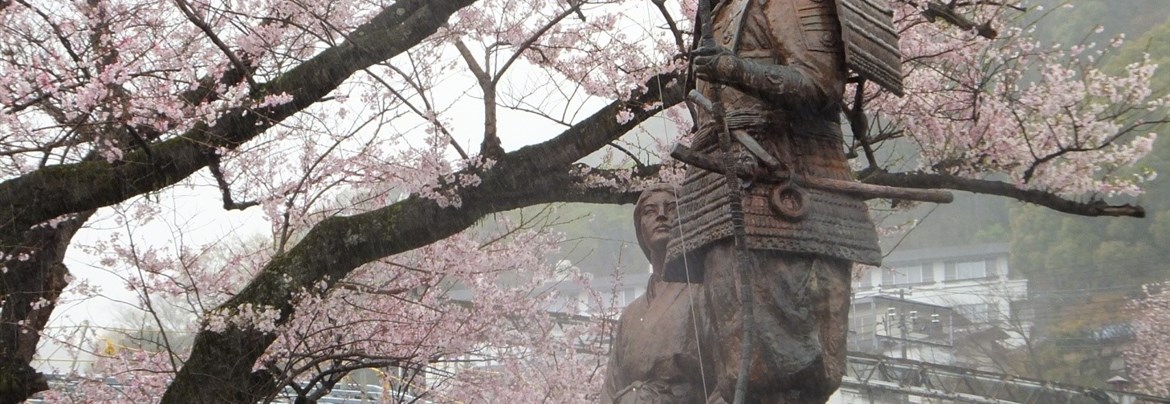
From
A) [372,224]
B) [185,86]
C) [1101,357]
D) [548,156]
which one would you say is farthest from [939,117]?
[1101,357]

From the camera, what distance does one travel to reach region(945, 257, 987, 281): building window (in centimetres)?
2486

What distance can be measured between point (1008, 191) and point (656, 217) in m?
4.23

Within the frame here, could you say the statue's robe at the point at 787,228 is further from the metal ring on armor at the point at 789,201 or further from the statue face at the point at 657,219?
the statue face at the point at 657,219

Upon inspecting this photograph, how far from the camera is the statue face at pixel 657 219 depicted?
4895 mm

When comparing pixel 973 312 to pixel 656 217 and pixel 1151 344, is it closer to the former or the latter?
pixel 1151 344

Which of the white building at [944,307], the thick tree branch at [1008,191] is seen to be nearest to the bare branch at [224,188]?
the thick tree branch at [1008,191]

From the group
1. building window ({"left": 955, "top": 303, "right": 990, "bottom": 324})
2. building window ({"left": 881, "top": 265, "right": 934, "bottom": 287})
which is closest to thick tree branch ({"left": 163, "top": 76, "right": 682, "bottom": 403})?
building window ({"left": 955, "top": 303, "right": 990, "bottom": 324})

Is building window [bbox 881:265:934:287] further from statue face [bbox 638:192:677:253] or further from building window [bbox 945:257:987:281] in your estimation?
statue face [bbox 638:192:677:253]

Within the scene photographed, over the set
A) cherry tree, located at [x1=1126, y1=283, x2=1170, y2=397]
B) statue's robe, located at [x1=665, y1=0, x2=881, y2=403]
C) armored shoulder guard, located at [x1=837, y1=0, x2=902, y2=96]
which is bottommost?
cherry tree, located at [x1=1126, y1=283, x2=1170, y2=397]

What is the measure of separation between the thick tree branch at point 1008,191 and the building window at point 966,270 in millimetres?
16861

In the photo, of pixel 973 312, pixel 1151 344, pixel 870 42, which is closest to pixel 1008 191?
pixel 870 42

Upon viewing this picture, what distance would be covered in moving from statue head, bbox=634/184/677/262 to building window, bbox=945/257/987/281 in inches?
818

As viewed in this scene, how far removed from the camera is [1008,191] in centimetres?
827

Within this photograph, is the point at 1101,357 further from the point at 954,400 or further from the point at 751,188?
the point at 751,188
